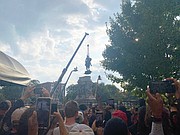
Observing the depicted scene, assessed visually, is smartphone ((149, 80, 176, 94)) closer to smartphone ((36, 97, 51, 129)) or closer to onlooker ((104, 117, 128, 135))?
onlooker ((104, 117, 128, 135))

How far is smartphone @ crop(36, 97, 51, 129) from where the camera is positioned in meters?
4.26

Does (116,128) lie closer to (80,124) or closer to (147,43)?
(80,124)

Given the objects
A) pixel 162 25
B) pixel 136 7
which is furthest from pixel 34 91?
pixel 136 7

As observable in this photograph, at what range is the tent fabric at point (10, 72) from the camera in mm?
6537

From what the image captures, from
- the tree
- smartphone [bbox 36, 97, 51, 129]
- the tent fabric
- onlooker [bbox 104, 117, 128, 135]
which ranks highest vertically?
the tree

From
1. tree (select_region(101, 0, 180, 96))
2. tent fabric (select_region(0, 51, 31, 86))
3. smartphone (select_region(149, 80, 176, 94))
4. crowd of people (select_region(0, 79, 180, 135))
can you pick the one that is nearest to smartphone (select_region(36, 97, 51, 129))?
crowd of people (select_region(0, 79, 180, 135))

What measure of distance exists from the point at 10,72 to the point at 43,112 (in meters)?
2.85

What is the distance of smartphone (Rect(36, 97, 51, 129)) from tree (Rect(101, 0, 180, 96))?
1452 cm

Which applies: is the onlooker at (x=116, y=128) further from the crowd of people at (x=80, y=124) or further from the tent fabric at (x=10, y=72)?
the tent fabric at (x=10, y=72)

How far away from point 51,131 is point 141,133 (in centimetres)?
151

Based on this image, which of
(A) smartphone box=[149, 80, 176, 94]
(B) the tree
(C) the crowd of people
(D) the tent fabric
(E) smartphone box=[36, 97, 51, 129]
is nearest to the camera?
(C) the crowd of people

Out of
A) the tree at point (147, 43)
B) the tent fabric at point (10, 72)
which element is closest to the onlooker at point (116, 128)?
the tent fabric at point (10, 72)

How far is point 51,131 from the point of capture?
4.97m

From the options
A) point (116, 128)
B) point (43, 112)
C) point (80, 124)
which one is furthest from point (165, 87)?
point (43, 112)
